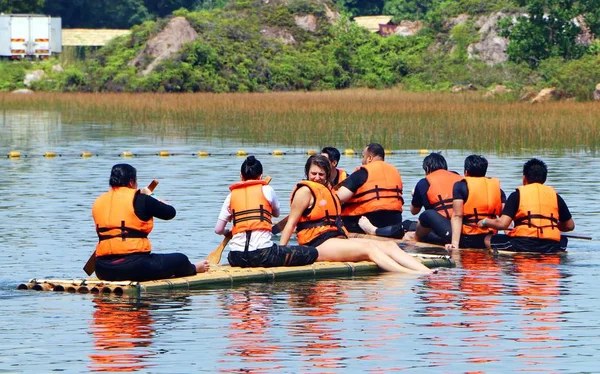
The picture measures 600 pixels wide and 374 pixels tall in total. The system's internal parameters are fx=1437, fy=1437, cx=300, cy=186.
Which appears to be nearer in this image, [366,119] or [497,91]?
[366,119]

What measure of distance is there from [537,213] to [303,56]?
60.2m

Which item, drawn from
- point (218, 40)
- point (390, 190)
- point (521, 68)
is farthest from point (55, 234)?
point (218, 40)

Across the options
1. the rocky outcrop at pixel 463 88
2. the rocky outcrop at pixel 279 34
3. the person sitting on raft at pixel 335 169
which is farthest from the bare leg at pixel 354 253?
the rocky outcrop at pixel 279 34

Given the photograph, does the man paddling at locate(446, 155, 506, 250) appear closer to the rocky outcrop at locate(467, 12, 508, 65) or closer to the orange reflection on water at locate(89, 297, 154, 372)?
the orange reflection on water at locate(89, 297, 154, 372)

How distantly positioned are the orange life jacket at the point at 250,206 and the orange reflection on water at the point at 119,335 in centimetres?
190

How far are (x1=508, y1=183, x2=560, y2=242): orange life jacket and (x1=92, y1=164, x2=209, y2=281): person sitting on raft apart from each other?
5083mm

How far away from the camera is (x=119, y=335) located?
40.7 ft

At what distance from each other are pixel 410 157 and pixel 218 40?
130ft

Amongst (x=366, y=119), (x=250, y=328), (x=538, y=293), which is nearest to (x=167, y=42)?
(x=366, y=119)

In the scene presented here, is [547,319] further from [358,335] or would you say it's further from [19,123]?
[19,123]

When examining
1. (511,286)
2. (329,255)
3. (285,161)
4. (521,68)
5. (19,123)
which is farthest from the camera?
(521,68)

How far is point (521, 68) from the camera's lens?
65.2m

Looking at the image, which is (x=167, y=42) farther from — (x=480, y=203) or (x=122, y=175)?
(x=122, y=175)

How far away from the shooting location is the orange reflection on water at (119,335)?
36.6ft
